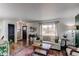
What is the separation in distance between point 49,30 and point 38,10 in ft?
1.37

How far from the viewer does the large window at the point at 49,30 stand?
2213 millimetres

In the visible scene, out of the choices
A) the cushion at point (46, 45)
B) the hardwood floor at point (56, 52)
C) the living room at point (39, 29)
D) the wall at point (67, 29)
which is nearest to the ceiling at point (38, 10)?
the living room at point (39, 29)

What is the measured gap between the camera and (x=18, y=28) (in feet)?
7.31

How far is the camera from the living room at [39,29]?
7.12ft

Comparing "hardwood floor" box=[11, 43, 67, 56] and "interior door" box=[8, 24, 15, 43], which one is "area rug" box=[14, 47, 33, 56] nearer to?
"hardwood floor" box=[11, 43, 67, 56]

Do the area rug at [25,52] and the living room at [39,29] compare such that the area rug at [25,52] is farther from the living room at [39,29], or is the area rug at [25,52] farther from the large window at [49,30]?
the large window at [49,30]

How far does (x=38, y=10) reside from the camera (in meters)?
2.20

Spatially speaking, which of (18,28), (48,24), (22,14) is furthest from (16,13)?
(48,24)

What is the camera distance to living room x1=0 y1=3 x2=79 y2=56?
2170 mm

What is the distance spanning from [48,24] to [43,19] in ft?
0.43

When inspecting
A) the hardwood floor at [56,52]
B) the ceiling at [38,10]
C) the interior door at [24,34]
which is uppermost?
the ceiling at [38,10]

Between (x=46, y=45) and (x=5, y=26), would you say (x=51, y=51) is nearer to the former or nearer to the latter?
(x=46, y=45)

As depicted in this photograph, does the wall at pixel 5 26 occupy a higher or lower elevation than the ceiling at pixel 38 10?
lower

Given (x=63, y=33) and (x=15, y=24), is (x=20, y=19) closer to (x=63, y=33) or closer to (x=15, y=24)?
(x=15, y=24)
